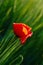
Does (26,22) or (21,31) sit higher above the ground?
(21,31)

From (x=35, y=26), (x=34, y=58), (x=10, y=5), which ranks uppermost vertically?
(x=10, y=5)

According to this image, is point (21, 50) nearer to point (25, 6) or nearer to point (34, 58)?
A: point (34, 58)

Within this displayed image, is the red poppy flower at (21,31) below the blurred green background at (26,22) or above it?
above

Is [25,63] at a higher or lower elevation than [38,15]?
lower

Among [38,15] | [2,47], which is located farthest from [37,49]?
[2,47]

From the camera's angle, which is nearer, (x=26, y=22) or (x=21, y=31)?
(x=21, y=31)

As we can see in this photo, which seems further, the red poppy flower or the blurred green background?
the blurred green background

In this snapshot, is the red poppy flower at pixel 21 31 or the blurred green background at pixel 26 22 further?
the blurred green background at pixel 26 22

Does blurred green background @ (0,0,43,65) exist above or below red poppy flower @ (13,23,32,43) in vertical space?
below
